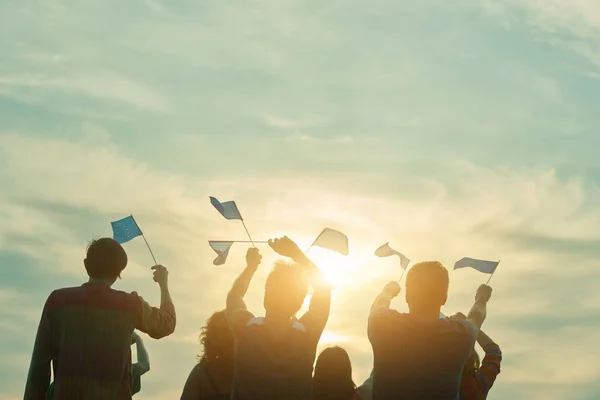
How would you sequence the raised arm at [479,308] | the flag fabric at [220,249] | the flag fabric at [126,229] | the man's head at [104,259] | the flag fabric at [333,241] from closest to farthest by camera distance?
the man's head at [104,259] < the raised arm at [479,308] < the flag fabric at [333,241] < the flag fabric at [126,229] < the flag fabric at [220,249]

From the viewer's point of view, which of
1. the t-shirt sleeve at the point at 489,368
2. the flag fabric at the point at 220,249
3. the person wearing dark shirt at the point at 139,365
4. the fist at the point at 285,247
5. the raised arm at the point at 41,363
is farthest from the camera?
the flag fabric at the point at 220,249

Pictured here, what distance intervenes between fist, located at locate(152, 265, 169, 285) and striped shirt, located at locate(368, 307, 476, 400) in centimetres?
201

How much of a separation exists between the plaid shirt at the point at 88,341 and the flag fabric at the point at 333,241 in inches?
68.8

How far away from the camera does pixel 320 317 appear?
6953 millimetres

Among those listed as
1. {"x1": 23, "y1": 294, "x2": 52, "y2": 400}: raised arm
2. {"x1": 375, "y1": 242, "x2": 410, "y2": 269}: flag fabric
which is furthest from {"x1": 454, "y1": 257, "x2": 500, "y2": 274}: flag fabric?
{"x1": 23, "y1": 294, "x2": 52, "y2": 400}: raised arm

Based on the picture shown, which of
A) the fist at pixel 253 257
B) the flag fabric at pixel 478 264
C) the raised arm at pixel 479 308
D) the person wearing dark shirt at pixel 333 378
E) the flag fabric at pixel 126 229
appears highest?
the flag fabric at pixel 126 229

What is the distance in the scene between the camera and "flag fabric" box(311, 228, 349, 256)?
324 inches

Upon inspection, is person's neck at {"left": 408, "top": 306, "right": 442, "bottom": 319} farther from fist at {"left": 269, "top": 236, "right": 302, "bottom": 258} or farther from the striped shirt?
fist at {"left": 269, "top": 236, "right": 302, "bottom": 258}

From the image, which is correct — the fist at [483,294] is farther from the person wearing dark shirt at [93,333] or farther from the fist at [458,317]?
the person wearing dark shirt at [93,333]

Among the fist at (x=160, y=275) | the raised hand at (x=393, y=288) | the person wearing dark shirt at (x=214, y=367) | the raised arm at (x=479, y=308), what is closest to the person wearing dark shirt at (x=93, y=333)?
the fist at (x=160, y=275)

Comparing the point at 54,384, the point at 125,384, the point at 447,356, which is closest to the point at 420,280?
the point at 447,356

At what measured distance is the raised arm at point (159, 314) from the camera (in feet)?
24.8

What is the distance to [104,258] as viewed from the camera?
7.51m

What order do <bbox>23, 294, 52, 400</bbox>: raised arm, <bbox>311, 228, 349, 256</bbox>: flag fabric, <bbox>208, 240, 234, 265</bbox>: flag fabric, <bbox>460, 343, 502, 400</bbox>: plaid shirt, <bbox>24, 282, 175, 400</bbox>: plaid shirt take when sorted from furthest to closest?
<bbox>208, 240, 234, 265</bbox>: flag fabric < <bbox>311, 228, 349, 256</bbox>: flag fabric < <bbox>460, 343, 502, 400</bbox>: plaid shirt < <bbox>23, 294, 52, 400</bbox>: raised arm < <bbox>24, 282, 175, 400</bbox>: plaid shirt
